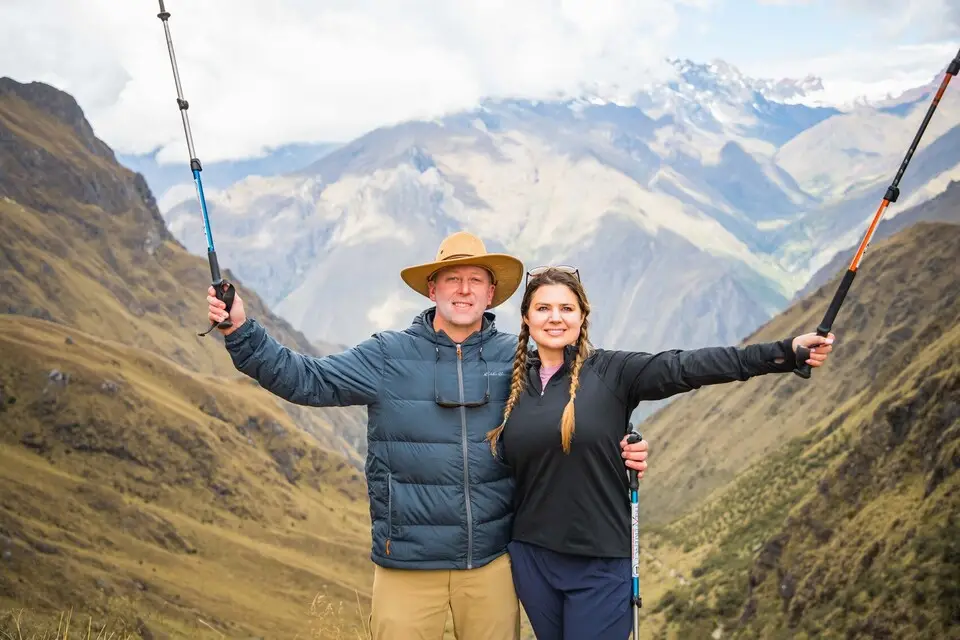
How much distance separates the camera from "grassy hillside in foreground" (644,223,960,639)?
72.8 ft

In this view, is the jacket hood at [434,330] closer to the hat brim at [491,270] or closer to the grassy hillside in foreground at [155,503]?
the hat brim at [491,270]

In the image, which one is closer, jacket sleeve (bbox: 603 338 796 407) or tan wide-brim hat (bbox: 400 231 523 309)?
jacket sleeve (bbox: 603 338 796 407)

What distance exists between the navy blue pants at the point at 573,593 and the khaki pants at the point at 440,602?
22cm

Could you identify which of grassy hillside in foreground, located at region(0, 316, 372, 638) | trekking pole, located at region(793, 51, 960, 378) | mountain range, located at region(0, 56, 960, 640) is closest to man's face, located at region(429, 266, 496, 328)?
trekking pole, located at region(793, 51, 960, 378)

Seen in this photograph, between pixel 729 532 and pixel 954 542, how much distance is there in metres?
36.4

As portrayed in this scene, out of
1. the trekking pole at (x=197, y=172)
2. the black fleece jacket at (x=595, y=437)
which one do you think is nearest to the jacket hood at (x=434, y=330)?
the black fleece jacket at (x=595, y=437)

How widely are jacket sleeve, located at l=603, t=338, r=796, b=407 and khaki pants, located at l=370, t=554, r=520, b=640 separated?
1891 mm

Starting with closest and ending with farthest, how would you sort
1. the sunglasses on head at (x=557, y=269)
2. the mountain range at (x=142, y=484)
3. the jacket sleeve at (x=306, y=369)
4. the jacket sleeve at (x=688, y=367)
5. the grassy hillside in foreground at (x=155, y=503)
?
the jacket sleeve at (x=688, y=367) < the jacket sleeve at (x=306, y=369) < the sunglasses on head at (x=557, y=269) < the mountain range at (x=142, y=484) < the grassy hillside in foreground at (x=155, y=503)

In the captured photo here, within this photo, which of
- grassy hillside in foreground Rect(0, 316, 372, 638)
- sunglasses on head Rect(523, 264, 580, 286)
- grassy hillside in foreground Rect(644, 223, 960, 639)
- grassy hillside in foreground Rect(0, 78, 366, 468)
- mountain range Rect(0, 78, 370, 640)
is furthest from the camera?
grassy hillside in foreground Rect(0, 78, 366, 468)

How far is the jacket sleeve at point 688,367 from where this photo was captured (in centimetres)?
663

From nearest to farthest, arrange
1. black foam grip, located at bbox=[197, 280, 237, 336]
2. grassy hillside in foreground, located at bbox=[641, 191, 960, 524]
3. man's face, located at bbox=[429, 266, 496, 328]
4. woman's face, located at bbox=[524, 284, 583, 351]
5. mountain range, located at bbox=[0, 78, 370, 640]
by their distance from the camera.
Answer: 1. black foam grip, located at bbox=[197, 280, 237, 336]
2. woman's face, located at bbox=[524, 284, 583, 351]
3. man's face, located at bbox=[429, 266, 496, 328]
4. mountain range, located at bbox=[0, 78, 370, 640]
5. grassy hillside in foreground, located at bbox=[641, 191, 960, 524]

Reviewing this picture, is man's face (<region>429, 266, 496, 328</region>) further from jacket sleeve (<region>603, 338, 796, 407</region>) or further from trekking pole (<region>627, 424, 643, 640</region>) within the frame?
trekking pole (<region>627, 424, 643, 640</region>)

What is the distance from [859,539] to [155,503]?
57.1m

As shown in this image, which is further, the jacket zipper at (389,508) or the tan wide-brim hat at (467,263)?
the tan wide-brim hat at (467,263)
